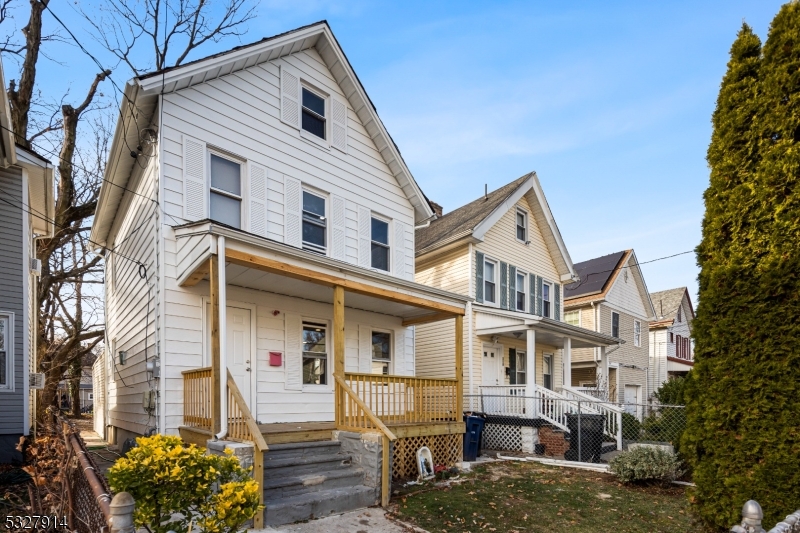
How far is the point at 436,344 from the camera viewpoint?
16.2m

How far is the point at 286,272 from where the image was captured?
7.49 meters

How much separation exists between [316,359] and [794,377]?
777cm

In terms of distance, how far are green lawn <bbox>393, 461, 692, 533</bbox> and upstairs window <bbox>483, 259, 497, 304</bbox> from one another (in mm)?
7495

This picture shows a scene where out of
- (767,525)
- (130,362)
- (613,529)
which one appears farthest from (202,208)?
(767,525)

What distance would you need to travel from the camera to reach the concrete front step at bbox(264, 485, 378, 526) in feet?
19.6

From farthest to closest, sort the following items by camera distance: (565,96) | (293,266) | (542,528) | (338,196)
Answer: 1. (565,96)
2. (338,196)
3. (293,266)
4. (542,528)

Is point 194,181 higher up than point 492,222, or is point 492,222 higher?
point 492,222

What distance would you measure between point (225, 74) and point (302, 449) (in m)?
6.83

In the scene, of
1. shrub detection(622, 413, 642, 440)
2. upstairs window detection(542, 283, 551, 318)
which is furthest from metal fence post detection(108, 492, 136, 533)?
upstairs window detection(542, 283, 551, 318)

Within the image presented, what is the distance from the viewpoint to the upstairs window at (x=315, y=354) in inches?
393

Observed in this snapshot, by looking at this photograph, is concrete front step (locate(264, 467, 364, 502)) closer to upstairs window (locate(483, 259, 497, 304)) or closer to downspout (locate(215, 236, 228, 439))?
downspout (locate(215, 236, 228, 439))

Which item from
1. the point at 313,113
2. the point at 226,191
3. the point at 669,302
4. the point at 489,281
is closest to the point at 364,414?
the point at 226,191

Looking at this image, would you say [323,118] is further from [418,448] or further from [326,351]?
[418,448]

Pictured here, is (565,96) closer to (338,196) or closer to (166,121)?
(338,196)
